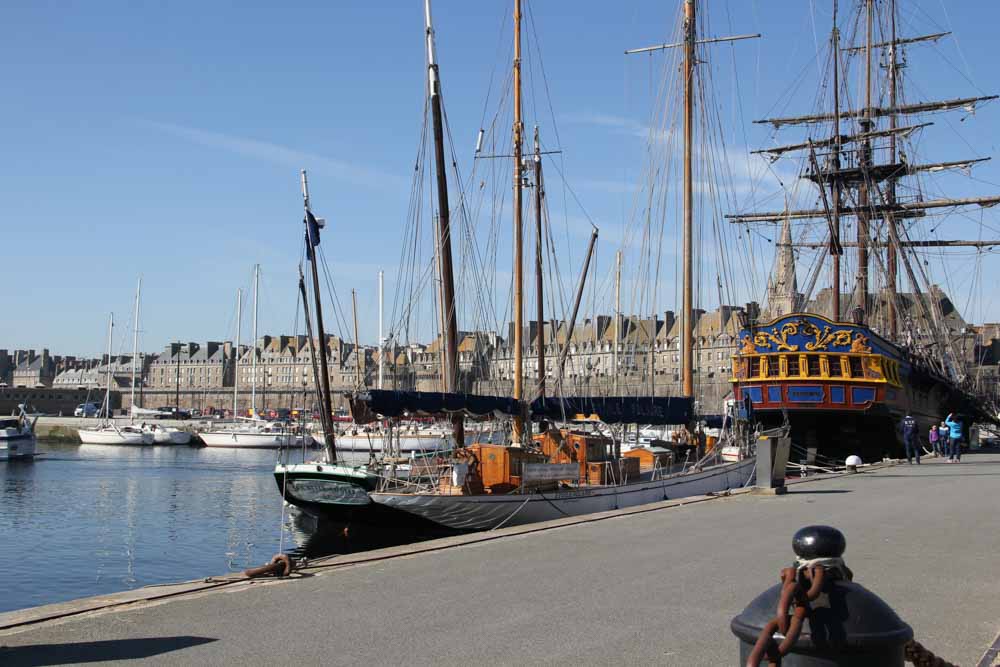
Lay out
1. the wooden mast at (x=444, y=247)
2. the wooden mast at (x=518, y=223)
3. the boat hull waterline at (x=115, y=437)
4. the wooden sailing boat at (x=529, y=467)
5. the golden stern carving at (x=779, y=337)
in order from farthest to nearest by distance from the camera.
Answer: the boat hull waterline at (x=115, y=437), the golden stern carving at (x=779, y=337), the wooden mast at (x=518, y=223), the wooden mast at (x=444, y=247), the wooden sailing boat at (x=529, y=467)

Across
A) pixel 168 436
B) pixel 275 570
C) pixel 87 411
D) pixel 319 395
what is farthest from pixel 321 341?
pixel 87 411

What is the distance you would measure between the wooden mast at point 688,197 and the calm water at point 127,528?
13964mm

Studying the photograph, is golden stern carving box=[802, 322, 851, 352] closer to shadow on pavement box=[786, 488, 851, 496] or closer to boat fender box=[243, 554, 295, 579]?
shadow on pavement box=[786, 488, 851, 496]

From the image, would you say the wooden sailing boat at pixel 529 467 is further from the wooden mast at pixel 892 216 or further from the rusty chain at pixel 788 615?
the wooden mast at pixel 892 216

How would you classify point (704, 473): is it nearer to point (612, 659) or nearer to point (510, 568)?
point (510, 568)

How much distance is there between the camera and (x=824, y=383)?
44625 millimetres

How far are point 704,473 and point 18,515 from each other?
954 inches

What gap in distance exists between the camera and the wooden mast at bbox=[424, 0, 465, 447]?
27781mm

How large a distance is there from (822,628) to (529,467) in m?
19.5

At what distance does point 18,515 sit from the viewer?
3656cm

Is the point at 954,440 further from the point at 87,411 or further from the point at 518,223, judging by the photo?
the point at 87,411

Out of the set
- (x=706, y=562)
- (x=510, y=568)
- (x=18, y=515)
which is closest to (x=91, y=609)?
(x=510, y=568)

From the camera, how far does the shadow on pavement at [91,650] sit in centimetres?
780

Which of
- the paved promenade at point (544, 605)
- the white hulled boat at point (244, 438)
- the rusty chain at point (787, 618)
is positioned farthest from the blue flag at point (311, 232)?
the white hulled boat at point (244, 438)
